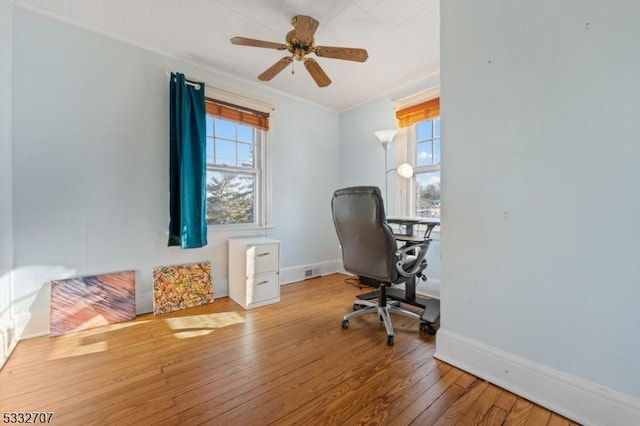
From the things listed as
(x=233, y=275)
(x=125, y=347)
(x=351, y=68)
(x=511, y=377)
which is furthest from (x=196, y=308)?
(x=351, y=68)

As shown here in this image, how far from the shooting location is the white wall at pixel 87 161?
1.94m

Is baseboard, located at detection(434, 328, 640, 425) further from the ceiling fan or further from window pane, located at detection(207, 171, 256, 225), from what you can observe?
window pane, located at detection(207, 171, 256, 225)

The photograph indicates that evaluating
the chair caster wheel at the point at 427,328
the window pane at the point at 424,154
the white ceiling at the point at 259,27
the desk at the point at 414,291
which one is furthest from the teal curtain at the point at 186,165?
the window pane at the point at 424,154

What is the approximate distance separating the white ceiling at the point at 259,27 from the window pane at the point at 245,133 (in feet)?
1.84

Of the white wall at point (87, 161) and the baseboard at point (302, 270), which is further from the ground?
the white wall at point (87, 161)

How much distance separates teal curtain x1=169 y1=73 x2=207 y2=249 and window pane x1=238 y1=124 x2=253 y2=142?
21.8 inches

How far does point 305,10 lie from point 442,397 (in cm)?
263

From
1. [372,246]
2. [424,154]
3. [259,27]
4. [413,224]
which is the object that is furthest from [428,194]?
[259,27]

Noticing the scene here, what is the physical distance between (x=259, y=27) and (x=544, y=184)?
90.2 inches

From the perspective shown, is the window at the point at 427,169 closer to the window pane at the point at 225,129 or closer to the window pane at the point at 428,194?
the window pane at the point at 428,194

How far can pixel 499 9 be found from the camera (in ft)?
4.66

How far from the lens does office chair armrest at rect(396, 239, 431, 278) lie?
1.94 meters

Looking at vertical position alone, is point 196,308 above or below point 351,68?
below

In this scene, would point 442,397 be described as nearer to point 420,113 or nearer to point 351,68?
point 420,113
